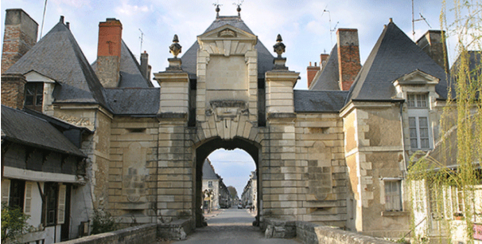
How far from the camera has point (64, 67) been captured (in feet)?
45.7

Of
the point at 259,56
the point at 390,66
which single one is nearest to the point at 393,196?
the point at 390,66

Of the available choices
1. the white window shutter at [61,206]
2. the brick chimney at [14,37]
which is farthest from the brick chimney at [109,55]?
the white window shutter at [61,206]

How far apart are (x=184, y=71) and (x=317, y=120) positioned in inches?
201

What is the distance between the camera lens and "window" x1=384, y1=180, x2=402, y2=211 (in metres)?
12.7

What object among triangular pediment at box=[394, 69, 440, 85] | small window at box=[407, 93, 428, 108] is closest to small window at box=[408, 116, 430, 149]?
small window at box=[407, 93, 428, 108]

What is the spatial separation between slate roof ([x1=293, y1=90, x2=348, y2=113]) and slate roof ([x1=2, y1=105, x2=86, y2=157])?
24.9 ft

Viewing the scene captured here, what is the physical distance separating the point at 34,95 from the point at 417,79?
12330 millimetres

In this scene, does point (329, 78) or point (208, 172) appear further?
point (208, 172)

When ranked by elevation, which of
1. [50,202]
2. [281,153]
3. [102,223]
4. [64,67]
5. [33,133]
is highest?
[64,67]

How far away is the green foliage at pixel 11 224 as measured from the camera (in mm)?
7996

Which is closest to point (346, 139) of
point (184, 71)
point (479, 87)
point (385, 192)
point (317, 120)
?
point (317, 120)

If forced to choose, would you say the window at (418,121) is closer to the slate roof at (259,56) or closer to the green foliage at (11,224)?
the slate roof at (259,56)

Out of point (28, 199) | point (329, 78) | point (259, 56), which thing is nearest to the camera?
point (28, 199)

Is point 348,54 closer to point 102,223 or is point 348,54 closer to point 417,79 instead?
point 417,79
